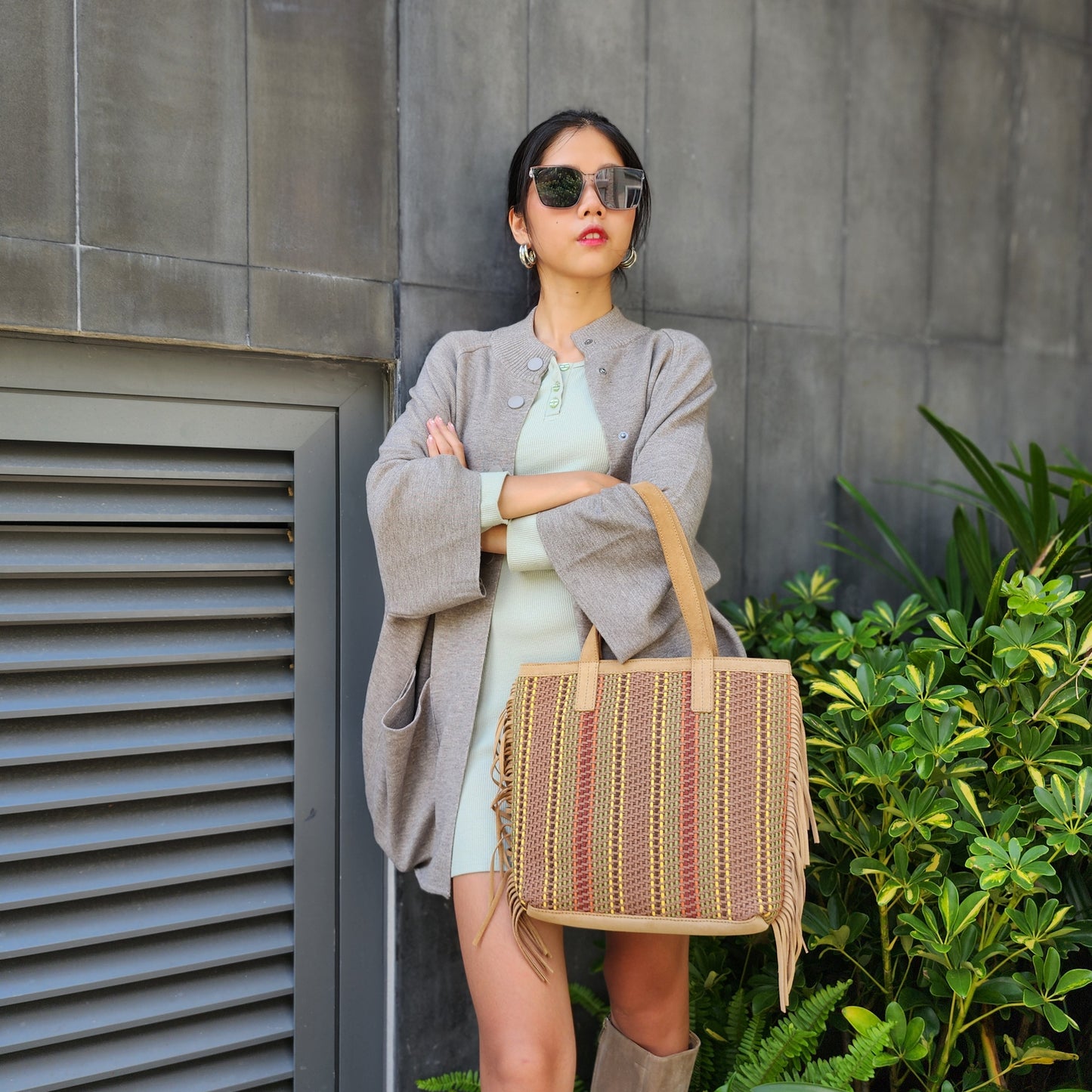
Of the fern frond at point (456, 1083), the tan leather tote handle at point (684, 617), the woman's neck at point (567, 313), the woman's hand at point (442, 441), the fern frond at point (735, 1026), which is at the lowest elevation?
the fern frond at point (456, 1083)

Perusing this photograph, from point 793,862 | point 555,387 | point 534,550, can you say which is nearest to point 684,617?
point 534,550

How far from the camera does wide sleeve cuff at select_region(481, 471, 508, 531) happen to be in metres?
1.66

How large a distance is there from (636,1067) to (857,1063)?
0.36 meters

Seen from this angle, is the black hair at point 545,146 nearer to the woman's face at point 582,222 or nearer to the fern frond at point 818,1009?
the woman's face at point 582,222

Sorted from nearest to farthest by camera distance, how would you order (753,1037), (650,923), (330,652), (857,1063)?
1. (650,923)
2. (857,1063)
3. (753,1037)
4. (330,652)

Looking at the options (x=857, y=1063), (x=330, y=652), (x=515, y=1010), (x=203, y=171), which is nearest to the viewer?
(x=515, y=1010)

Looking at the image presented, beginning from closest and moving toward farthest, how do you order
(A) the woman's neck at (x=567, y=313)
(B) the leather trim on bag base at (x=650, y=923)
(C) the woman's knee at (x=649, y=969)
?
1. (B) the leather trim on bag base at (x=650, y=923)
2. (C) the woman's knee at (x=649, y=969)
3. (A) the woman's neck at (x=567, y=313)

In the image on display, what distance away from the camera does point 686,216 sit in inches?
94.3

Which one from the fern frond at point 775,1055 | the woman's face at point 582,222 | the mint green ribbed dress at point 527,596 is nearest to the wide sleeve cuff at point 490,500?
the mint green ribbed dress at point 527,596

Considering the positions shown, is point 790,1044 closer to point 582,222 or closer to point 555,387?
point 555,387

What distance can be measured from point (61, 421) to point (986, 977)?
1786 mm

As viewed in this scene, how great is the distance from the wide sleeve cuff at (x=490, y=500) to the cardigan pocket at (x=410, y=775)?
32 centimetres

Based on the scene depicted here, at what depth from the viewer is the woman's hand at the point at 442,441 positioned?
5.80 feet

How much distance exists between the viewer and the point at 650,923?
1507mm
